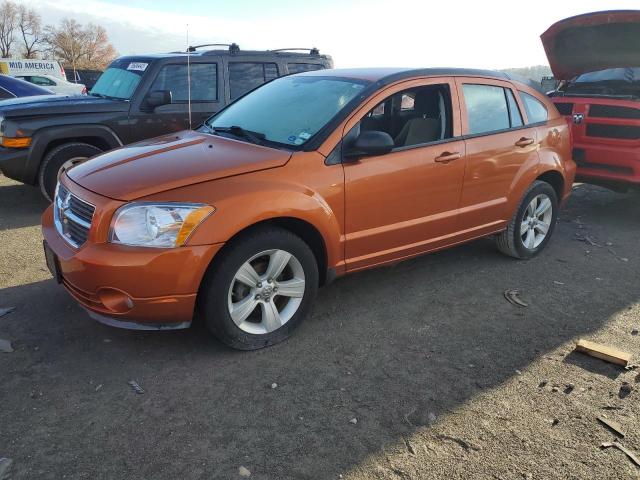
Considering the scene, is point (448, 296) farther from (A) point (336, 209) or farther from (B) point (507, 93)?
(B) point (507, 93)

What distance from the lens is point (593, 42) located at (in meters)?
6.76

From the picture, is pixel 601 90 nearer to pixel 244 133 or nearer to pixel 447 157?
pixel 447 157

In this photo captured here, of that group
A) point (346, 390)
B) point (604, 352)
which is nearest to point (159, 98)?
point (346, 390)

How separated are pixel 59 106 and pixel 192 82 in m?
1.58

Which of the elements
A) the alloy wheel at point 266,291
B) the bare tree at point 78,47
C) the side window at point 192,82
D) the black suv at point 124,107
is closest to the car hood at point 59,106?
the black suv at point 124,107

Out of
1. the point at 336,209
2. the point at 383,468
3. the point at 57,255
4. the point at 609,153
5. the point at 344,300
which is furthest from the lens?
the point at 609,153

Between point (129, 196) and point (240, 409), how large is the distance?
1.31m

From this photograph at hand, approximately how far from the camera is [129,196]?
2941 millimetres

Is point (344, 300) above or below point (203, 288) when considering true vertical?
below

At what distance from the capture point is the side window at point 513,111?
463 cm

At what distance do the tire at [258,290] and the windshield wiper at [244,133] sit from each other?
815mm

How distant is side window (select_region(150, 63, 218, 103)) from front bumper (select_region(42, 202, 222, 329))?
4.03 m

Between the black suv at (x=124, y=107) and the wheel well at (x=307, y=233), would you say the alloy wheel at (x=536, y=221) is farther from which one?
the black suv at (x=124, y=107)

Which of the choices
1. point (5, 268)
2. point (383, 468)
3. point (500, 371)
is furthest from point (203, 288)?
point (5, 268)
